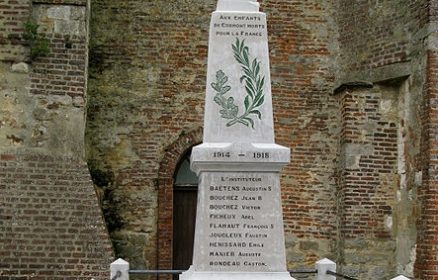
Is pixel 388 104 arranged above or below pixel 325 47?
below

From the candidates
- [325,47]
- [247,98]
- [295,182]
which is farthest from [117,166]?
[247,98]

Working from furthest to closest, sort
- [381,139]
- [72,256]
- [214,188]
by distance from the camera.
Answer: [381,139] → [72,256] → [214,188]

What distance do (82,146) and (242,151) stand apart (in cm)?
395

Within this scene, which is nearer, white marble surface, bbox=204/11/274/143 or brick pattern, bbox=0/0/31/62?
white marble surface, bbox=204/11/274/143

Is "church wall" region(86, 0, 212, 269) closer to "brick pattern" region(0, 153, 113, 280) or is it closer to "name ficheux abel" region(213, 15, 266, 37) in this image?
"brick pattern" region(0, 153, 113, 280)

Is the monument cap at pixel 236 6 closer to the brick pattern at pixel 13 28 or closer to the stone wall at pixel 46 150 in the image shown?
the stone wall at pixel 46 150

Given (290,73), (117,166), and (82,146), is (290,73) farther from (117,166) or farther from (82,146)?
(82,146)

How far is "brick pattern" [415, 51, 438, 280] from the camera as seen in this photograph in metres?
11.9

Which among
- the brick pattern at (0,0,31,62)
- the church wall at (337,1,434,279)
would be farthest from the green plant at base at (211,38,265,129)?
the church wall at (337,1,434,279)

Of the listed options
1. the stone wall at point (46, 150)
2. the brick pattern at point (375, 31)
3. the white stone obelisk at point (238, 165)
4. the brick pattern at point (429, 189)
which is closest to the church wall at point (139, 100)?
the stone wall at point (46, 150)

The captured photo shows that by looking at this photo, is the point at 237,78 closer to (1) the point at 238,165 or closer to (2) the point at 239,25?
(2) the point at 239,25

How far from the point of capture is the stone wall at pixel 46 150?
35.3 ft

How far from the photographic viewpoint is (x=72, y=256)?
10.8m

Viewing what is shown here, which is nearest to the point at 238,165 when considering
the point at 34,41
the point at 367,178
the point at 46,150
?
the point at 46,150
